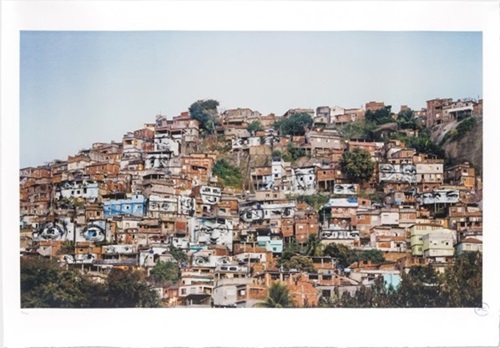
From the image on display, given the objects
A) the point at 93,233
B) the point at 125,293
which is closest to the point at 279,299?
the point at 125,293

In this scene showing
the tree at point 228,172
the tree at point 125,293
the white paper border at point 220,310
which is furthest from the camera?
the tree at point 228,172

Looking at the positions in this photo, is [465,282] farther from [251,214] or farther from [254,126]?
[254,126]

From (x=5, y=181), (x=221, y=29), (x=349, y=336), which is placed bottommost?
(x=349, y=336)

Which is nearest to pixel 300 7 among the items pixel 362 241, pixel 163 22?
pixel 163 22

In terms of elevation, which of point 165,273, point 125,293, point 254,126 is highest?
point 254,126

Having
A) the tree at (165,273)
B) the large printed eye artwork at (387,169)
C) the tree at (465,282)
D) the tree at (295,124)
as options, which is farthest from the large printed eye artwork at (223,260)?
the tree at (465,282)

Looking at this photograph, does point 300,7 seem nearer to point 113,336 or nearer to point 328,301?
point 328,301

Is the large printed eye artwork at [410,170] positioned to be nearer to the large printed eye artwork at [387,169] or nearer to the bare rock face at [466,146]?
the large printed eye artwork at [387,169]
